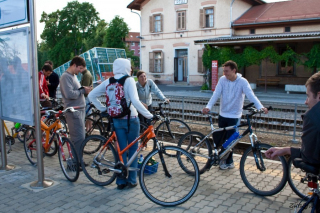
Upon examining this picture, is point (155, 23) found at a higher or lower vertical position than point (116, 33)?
lower

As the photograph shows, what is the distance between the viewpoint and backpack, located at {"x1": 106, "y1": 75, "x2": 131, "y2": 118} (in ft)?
15.0

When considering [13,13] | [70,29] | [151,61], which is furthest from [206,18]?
[70,29]

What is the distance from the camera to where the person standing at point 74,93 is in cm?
551

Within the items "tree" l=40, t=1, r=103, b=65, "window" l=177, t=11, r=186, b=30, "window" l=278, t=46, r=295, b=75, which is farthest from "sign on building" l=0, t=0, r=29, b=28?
"tree" l=40, t=1, r=103, b=65

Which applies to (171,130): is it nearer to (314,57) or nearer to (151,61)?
(314,57)

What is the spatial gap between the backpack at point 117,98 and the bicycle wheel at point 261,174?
1.86 meters

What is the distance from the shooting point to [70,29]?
57.3 m

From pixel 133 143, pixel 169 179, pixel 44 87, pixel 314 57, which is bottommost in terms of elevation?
pixel 169 179

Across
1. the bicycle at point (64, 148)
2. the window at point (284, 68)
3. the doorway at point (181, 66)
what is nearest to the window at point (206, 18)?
the doorway at point (181, 66)

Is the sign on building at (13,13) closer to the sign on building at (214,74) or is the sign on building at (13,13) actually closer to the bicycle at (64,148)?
the bicycle at (64,148)

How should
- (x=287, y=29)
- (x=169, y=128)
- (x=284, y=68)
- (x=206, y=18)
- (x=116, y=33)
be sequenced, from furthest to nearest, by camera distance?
(x=116, y=33) < (x=206, y=18) < (x=284, y=68) < (x=287, y=29) < (x=169, y=128)

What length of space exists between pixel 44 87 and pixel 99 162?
3.78 meters

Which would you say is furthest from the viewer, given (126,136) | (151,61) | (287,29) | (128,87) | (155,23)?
(151,61)

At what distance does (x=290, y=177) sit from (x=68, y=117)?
3601 mm
